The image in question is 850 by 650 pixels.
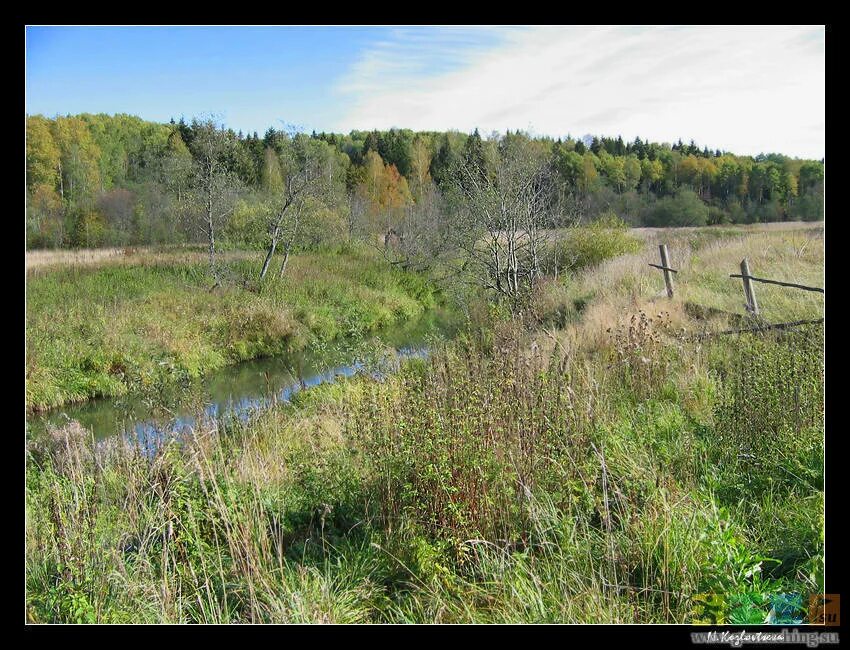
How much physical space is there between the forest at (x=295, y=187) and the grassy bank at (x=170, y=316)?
2108 mm

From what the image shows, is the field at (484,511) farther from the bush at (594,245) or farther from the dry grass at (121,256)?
the dry grass at (121,256)

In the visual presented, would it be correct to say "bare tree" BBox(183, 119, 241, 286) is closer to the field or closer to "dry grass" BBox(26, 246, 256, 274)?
"dry grass" BBox(26, 246, 256, 274)

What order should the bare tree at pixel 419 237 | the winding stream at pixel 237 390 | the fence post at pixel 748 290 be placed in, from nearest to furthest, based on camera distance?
the winding stream at pixel 237 390, the fence post at pixel 748 290, the bare tree at pixel 419 237

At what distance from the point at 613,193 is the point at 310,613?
2500cm

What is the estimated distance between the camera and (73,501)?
412 cm

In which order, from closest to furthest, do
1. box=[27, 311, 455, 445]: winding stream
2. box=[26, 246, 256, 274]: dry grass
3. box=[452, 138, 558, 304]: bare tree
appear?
box=[27, 311, 455, 445]: winding stream < box=[452, 138, 558, 304]: bare tree < box=[26, 246, 256, 274]: dry grass

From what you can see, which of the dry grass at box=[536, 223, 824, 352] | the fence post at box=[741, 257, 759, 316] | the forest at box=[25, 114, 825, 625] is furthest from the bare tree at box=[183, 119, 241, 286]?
the fence post at box=[741, 257, 759, 316]

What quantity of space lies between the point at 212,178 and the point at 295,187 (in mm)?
3177

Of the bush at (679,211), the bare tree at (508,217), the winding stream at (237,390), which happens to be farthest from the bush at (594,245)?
the winding stream at (237,390)

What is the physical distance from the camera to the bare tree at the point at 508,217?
1512cm

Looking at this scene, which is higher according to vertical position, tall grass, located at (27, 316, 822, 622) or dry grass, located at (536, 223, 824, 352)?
dry grass, located at (536, 223, 824, 352)

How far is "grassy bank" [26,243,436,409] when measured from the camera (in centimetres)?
1462

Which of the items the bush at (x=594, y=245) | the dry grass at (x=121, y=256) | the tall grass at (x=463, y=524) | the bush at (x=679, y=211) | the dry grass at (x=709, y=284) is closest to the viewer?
the tall grass at (x=463, y=524)

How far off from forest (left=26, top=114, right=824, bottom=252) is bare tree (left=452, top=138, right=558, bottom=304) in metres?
0.50
